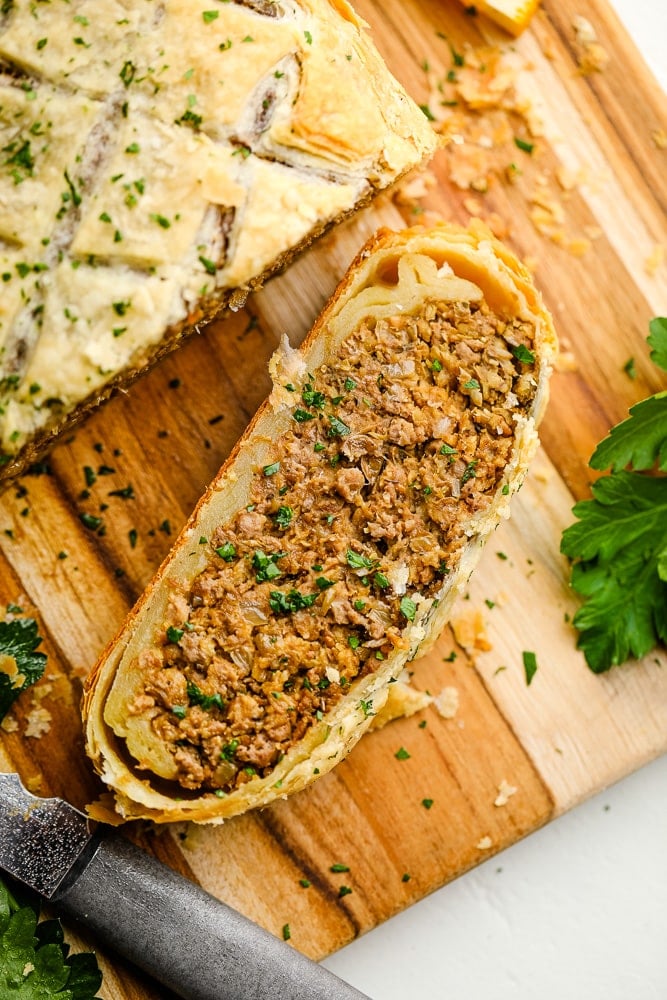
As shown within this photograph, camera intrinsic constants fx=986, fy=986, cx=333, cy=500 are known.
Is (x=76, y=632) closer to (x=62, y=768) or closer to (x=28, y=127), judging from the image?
(x=62, y=768)

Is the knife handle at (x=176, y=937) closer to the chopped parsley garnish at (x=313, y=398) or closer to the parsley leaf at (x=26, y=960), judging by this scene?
the parsley leaf at (x=26, y=960)

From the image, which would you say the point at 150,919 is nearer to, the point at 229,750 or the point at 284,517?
the point at 229,750

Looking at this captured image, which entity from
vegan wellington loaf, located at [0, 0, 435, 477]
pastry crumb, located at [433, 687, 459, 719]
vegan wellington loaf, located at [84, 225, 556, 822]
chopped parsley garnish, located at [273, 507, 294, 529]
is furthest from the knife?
vegan wellington loaf, located at [0, 0, 435, 477]

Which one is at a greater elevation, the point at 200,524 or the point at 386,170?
the point at 386,170

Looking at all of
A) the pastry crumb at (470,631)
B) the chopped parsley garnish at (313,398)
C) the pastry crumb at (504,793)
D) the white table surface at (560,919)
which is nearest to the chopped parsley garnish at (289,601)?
the chopped parsley garnish at (313,398)

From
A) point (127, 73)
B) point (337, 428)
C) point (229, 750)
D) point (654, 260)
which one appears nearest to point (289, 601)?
point (229, 750)

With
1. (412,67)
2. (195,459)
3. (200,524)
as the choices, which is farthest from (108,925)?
(412,67)

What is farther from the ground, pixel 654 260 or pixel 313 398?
pixel 313 398
